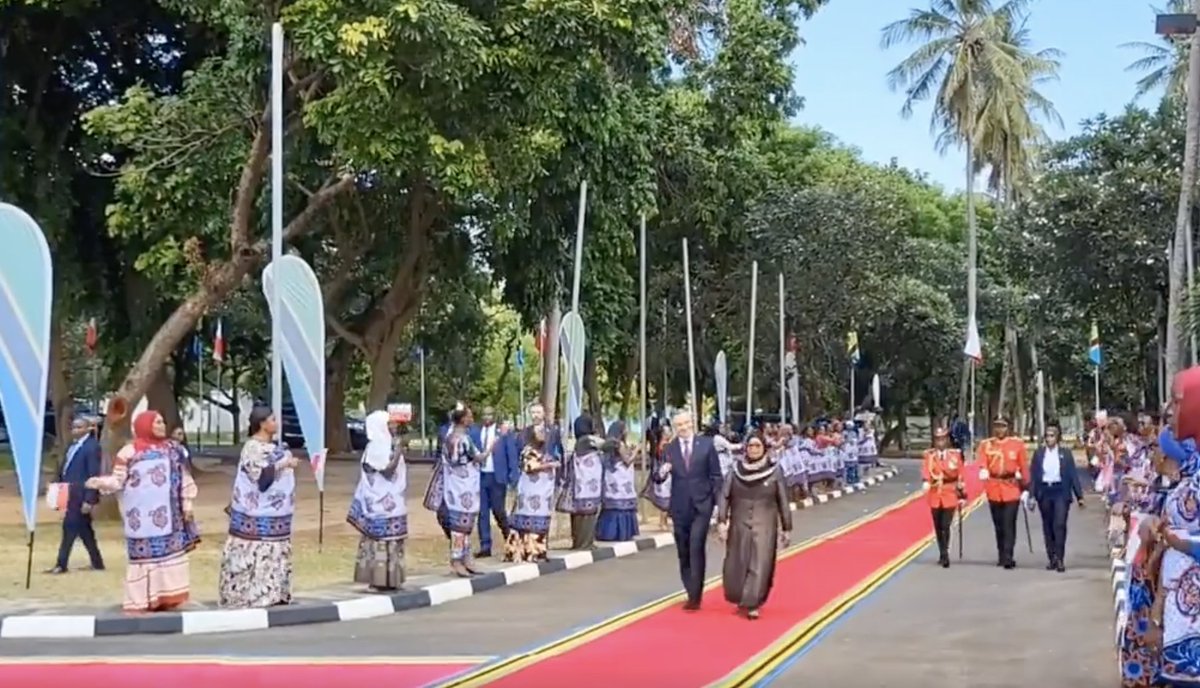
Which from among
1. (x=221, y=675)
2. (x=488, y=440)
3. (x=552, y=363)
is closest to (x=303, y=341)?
(x=488, y=440)

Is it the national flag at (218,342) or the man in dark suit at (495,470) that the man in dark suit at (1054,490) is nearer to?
the man in dark suit at (495,470)

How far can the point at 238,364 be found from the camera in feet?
211

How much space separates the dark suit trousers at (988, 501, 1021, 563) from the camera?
19.1 metres

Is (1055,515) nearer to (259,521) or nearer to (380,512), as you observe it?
(380,512)

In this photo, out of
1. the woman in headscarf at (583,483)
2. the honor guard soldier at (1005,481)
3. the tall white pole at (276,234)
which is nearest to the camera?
the tall white pole at (276,234)

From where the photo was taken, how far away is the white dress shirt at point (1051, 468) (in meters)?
18.9

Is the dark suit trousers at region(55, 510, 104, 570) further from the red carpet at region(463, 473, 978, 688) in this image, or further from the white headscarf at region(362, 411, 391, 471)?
the red carpet at region(463, 473, 978, 688)

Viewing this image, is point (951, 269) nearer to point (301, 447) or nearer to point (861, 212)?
point (861, 212)

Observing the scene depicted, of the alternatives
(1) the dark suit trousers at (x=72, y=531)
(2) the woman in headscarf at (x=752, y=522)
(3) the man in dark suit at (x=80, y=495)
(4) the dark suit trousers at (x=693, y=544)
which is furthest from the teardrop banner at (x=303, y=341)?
(2) the woman in headscarf at (x=752, y=522)

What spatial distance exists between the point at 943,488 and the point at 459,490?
595cm

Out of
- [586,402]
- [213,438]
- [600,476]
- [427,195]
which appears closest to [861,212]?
[586,402]

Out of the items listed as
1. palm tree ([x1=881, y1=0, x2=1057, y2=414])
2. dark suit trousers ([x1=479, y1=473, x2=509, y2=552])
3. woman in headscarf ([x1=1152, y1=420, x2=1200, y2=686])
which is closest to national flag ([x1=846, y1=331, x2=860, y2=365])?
palm tree ([x1=881, y1=0, x2=1057, y2=414])

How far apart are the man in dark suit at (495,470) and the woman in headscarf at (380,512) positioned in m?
3.25

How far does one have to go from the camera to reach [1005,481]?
749 inches
